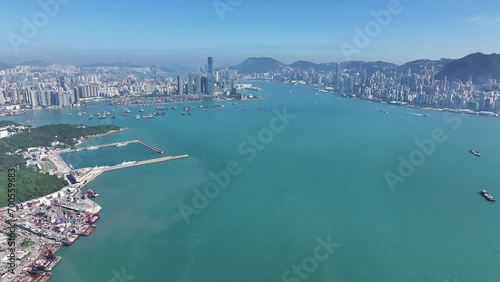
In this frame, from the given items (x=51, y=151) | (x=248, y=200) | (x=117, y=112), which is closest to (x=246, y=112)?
(x=117, y=112)

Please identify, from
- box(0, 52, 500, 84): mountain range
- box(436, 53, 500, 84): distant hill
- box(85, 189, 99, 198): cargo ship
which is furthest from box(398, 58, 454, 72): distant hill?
box(85, 189, 99, 198): cargo ship

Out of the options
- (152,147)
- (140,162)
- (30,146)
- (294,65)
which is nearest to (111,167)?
(140,162)

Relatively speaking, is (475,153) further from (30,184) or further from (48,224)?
(30,184)

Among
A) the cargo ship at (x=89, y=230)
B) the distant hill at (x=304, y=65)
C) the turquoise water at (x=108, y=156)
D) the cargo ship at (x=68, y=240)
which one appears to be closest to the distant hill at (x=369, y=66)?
the distant hill at (x=304, y=65)

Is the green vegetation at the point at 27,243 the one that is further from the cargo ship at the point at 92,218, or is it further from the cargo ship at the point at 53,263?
the cargo ship at the point at 92,218

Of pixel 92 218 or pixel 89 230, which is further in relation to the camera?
pixel 92 218

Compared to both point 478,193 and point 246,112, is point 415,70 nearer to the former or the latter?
point 246,112
